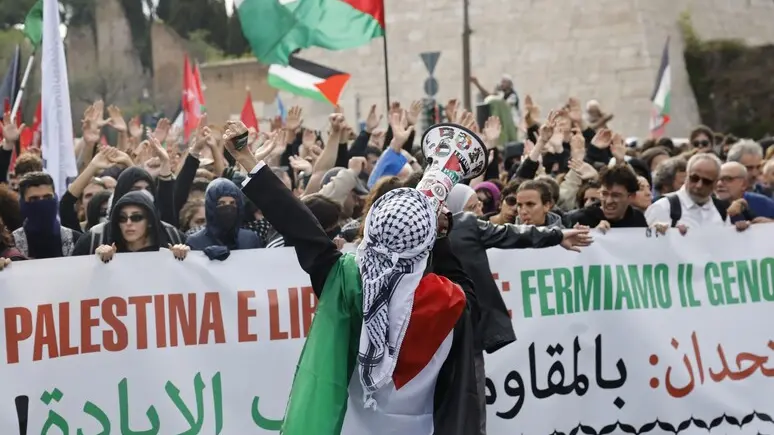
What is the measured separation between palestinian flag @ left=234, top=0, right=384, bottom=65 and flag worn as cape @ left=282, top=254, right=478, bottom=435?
18.4ft

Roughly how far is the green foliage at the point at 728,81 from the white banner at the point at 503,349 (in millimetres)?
20786

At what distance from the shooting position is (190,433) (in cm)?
604

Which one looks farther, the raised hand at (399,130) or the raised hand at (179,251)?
the raised hand at (399,130)

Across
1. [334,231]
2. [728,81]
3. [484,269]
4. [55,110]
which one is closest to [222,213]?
[334,231]

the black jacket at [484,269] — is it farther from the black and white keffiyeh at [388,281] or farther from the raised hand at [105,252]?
the raised hand at [105,252]

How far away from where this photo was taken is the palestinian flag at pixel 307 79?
13164mm

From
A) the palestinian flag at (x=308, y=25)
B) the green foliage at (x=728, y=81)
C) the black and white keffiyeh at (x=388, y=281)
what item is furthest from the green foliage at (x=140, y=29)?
the black and white keffiyeh at (x=388, y=281)

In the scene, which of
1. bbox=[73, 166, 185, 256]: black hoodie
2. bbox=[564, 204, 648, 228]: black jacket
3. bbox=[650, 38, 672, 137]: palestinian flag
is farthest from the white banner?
bbox=[650, 38, 672, 137]: palestinian flag

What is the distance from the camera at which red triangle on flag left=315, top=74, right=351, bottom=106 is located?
13.0m

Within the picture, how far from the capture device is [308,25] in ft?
32.7

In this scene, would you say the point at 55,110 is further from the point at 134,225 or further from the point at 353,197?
the point at 134,225

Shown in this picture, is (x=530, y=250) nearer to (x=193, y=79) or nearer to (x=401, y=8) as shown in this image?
(x=193, y=79)

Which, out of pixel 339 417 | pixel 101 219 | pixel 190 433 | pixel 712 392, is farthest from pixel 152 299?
pixel 712 392

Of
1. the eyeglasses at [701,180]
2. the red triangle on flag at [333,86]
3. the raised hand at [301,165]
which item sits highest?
the red triangle on flag at [333,86]
